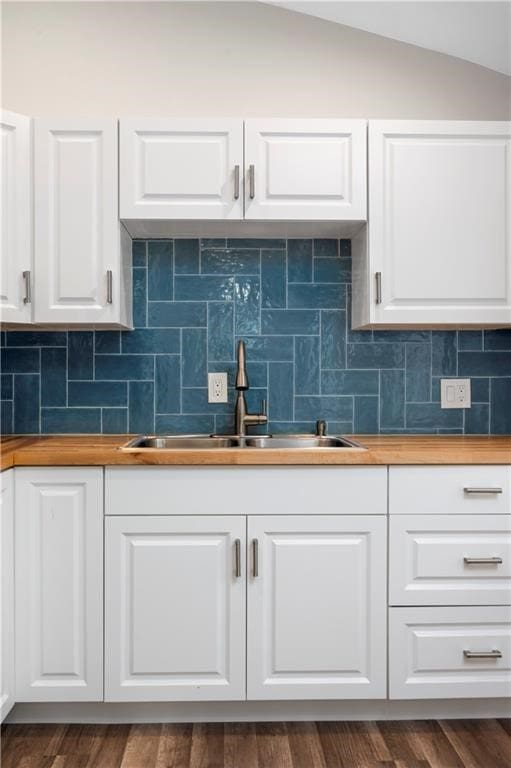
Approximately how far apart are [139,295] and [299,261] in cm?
67

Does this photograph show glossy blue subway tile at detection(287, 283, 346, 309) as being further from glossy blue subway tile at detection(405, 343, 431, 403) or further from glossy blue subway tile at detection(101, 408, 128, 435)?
glossy blue subway tile at detection(101, 408, 128, 435)

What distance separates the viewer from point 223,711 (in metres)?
2.07

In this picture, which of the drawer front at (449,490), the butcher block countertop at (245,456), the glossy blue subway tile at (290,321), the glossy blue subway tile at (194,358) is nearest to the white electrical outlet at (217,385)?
the glossy blue subway tile at (194,358)

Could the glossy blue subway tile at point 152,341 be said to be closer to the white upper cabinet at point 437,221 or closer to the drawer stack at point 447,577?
the white upper cabinet at point 437,221

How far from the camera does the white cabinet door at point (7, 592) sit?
1893mm

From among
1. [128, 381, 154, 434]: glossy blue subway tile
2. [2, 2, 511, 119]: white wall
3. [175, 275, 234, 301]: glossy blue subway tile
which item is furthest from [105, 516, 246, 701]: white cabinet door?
[2, 2, 511, 119]: white wall

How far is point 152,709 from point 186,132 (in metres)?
1.97

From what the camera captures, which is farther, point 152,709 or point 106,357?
point 106,357

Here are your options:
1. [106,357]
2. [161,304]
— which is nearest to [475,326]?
[161,304]

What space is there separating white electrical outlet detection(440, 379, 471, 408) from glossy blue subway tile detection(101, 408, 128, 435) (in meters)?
1.32

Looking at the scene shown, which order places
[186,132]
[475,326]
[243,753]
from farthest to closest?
1. [475,326]
2. [186,132]
3. [243,753]

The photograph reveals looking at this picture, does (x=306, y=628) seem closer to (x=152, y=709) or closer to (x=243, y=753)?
(x=243, y=753)

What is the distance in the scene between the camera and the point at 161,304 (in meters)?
2.57

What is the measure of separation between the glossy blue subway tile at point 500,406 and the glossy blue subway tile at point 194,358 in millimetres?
1210
